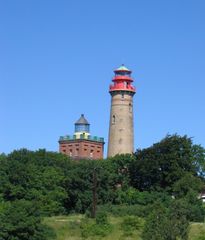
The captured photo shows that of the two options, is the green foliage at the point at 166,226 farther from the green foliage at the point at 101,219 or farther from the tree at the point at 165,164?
the tree at the point at 165,164

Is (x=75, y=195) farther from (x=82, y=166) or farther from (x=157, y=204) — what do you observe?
(x=157, y=204)

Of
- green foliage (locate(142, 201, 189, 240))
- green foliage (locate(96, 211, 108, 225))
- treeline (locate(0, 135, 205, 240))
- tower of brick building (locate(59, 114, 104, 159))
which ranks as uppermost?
tower of brick building (locate(59, 114, 104, 159))

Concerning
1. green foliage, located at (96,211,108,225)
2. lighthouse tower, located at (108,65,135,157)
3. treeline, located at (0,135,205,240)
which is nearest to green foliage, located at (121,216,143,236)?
green foliage, located at (96,211,108,225)

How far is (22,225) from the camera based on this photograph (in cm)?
5281

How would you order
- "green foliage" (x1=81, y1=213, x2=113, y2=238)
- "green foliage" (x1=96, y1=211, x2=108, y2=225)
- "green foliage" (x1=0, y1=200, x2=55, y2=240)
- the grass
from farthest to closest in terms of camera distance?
"green foliage" (x1=96, y1=211, x2=108, y2=225)
"green foliage" (x1=81, y1=213, x2=113, y2=238)
the grass
"green foliage" (x1=0, y1=200, x2=55, y2=240)

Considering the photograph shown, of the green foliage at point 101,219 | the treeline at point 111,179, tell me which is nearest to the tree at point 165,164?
the treeline at point 111,179

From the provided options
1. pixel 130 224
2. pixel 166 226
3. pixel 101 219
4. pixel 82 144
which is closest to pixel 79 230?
pixel 101 219

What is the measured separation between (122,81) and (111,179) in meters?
22.3

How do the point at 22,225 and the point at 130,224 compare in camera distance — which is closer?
the point at 22,225

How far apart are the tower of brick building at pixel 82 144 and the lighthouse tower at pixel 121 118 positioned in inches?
441

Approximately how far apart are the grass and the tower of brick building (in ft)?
143

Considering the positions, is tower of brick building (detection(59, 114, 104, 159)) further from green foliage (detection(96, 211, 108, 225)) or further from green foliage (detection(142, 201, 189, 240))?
green foliage (detection(142, 201, 189, 240))

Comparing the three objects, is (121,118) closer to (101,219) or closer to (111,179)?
(111,179)

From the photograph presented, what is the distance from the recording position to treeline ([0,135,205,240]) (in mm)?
67875
